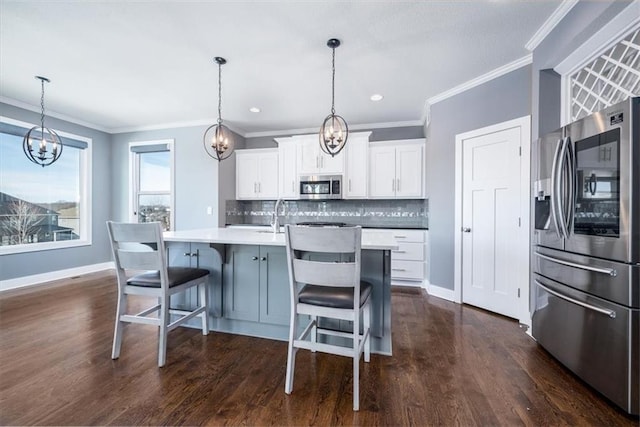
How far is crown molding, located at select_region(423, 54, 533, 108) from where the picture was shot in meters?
2.79

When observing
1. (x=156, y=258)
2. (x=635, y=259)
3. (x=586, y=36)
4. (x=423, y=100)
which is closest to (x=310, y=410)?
(x=156, y=258)

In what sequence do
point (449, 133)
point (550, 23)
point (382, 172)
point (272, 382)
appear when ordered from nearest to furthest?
point (272, 382) → point (550, 23) → point (449, 133) → point (382, 172)

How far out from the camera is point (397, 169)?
4.45m

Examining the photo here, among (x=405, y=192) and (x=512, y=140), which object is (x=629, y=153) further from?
(x=405, y=192)

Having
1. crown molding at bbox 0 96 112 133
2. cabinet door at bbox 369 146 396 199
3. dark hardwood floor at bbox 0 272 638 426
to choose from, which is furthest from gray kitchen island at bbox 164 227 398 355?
crown molding at bbox 0 96 112 133

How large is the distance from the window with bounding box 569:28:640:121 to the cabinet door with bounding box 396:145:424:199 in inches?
81.5

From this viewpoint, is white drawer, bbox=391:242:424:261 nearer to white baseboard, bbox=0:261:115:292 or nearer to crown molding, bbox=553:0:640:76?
crown molding, bbox=553:0:640:76

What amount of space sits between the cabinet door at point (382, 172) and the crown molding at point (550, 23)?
213cm

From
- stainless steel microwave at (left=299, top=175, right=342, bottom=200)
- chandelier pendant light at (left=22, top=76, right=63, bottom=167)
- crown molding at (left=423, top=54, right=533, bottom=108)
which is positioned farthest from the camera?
stainless steel microwave at (left=299, top=175, right=342, bottom=200)

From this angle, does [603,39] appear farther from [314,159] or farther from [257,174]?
[257,174]

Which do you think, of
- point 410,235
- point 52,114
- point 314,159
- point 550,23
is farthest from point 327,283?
point 52,114

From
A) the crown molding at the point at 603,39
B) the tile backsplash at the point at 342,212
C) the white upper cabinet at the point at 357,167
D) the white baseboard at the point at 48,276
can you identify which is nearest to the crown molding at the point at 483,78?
the crown molding at the point at 603,39

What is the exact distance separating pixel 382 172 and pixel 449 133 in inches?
47.3

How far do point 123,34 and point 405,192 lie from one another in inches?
150
